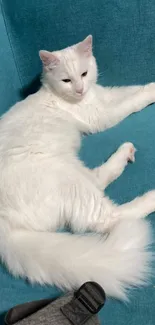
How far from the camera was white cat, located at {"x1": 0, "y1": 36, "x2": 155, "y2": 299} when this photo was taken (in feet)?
3.57

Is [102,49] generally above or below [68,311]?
above

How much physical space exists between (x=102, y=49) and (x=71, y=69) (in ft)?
0.86

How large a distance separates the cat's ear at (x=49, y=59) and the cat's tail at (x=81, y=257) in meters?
0.80

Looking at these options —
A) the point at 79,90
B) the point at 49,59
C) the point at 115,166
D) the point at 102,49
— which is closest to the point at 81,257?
the point at 115,166

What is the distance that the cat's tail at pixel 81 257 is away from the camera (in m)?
1.06

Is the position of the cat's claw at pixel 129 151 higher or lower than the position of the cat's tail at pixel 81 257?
higher

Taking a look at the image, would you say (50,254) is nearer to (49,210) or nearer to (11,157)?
(49,210)

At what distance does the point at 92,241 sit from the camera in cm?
115

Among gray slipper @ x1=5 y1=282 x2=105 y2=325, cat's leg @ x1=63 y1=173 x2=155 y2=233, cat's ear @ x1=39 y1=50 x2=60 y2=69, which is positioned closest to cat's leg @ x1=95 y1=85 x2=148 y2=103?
cat's ear @ x1=39 y1=50 x2=60 y2=69

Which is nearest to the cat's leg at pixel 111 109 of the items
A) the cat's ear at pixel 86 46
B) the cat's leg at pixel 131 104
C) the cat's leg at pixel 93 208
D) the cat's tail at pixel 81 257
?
the cat's leg at pixel 131 104

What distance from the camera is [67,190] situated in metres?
1.27

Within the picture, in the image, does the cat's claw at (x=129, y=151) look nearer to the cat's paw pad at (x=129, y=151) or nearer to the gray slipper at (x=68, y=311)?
the cat's paw pad at (x=129, y=151)

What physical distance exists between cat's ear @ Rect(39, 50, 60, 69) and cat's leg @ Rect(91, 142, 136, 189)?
0.50 metres

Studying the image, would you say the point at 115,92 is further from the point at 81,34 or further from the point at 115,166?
the point at 115,166
